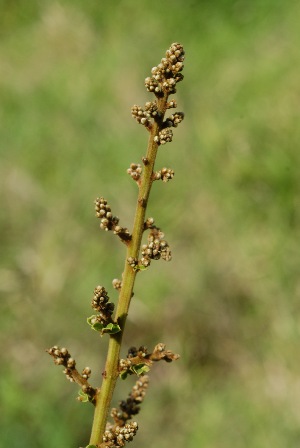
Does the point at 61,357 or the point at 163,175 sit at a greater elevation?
the point at 163,175

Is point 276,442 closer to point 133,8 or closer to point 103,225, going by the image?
point 103,225

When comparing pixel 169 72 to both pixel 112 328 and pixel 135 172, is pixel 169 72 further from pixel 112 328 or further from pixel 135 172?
pixel 112 328

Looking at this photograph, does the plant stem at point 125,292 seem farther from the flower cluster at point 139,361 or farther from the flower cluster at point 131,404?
the flower cluster at point 131,404

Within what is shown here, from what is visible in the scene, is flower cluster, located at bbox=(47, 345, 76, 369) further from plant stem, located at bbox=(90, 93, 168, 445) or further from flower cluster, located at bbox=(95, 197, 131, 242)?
flower cluster, located at bbox=(95, 197, 131, 242)

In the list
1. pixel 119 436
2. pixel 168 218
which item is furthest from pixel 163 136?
pixel 168 218

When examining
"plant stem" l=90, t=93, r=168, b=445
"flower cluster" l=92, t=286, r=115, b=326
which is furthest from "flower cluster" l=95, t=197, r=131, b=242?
"flower cluster" l=92, t=286, r=115, b=326

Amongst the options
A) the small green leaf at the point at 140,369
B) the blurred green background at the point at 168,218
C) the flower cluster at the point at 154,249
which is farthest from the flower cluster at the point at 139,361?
the blurred green background at the point at 168,218
